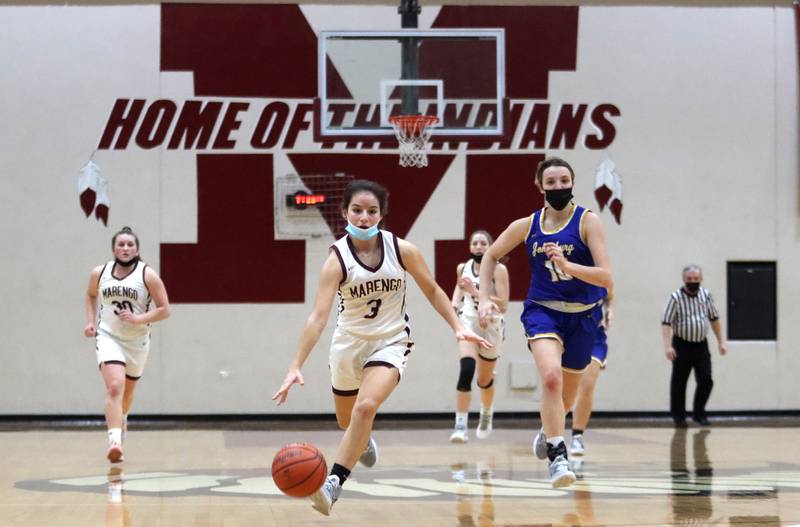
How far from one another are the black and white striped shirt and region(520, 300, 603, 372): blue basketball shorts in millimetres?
6884

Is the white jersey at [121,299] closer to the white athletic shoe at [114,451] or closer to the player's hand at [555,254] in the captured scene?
the white athletic shoe at [114,451]

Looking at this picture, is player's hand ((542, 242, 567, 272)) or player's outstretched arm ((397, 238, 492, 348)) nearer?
player's outstretched arm ((397, 238, 492, 348))

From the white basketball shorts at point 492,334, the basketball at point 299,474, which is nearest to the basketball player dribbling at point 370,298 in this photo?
the basketball at point 299,474

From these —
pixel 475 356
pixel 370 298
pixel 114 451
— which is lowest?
pixel 114 451

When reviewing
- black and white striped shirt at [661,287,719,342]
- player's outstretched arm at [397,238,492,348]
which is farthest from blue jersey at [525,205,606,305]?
black and white striped shirt at [661,287,719,342]

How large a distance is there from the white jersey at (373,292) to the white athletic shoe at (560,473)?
3.82ft

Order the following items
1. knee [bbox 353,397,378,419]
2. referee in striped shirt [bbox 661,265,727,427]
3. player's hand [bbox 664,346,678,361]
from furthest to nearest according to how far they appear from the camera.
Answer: referee in striped shirt [bbox 661,265,727,427] < player's hand [bbox 664,346,678,361] < knee [bbox 353,397,378,419]

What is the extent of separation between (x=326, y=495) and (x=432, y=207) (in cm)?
879

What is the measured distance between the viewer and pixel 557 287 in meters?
7.26

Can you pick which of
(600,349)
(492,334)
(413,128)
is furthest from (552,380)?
(413,128)

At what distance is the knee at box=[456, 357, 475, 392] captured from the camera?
1134cm

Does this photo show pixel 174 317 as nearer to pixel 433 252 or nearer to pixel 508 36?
pixel 433 252

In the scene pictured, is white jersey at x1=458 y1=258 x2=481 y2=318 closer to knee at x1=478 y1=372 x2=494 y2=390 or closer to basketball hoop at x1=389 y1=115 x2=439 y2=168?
knee at x1=478 y1=372 x2=494 y2=390

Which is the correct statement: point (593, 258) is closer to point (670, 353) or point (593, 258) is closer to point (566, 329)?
point (566, 329)
